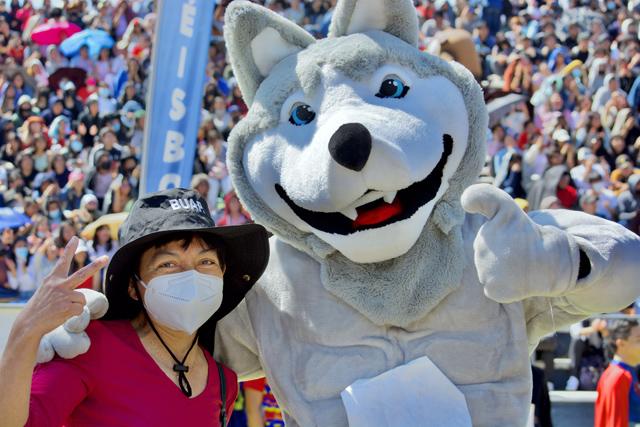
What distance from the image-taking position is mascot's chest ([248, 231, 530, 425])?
3.73 m

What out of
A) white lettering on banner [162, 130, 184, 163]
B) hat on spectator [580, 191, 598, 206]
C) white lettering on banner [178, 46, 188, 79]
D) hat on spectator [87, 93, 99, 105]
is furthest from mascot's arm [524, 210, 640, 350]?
hat on spectator [87, 93, 99, 105]

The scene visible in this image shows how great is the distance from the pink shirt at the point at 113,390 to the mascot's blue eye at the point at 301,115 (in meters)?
0.94

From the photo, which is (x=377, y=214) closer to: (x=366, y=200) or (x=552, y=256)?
(x=366, y=200)

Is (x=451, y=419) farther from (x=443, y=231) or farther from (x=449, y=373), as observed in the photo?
(x=443, y=231)

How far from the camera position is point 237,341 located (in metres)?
3.92

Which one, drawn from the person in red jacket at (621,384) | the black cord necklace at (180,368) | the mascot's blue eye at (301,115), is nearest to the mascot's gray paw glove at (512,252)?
the mascot's blue eye at (301,115)

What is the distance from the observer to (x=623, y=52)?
1442cm

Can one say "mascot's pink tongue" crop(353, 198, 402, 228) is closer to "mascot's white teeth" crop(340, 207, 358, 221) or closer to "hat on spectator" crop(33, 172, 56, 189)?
"mascot's white teeth" crop(340, 207, 358, 221)

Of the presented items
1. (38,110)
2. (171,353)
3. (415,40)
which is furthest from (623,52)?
(171,353)

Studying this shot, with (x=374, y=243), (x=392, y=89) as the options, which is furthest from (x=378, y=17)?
(x=374, y=243)

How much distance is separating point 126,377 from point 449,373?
110 cm

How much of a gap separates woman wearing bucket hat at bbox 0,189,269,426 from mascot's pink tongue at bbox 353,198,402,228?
36 centimetres

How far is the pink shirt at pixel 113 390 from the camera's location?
10.7 ft

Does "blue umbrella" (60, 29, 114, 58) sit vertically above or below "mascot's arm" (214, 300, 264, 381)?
below
